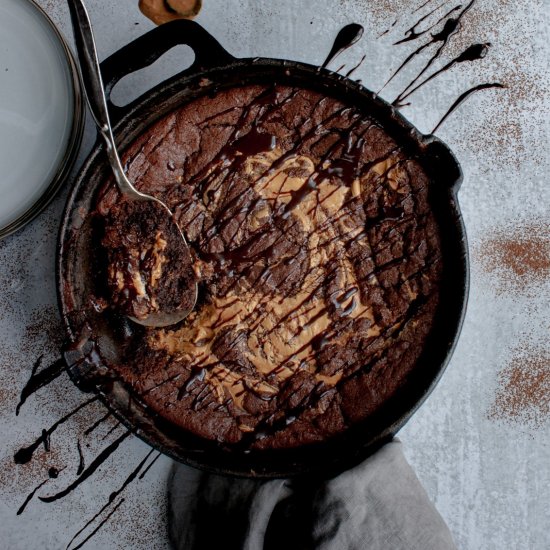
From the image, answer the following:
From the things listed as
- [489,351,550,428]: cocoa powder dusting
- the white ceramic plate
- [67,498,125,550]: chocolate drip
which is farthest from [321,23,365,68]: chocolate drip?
[67,498,125,550]: chocolate drip

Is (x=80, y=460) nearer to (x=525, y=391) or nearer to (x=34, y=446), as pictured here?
(x=34, y=446)

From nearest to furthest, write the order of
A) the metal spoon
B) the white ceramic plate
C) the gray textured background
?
the metal spoon
the white ceramic plate
the gray textured background

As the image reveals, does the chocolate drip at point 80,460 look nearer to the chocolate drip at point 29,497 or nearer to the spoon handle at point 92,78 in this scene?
the chocolate drip at point 29,497

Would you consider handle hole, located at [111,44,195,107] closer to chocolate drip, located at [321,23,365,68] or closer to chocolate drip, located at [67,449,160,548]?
chocolate drip, located at [321,23,365,68]

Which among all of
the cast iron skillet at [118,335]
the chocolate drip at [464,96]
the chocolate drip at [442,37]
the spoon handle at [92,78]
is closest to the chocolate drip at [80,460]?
the cast iron skillet at [118,335]

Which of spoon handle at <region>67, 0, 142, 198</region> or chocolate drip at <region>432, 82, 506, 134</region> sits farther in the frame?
chocolate drip at <region>432, 82, 506, 134</region>

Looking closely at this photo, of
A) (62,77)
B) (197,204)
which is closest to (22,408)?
(197,204)

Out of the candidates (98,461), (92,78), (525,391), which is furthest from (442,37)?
(98,461)
